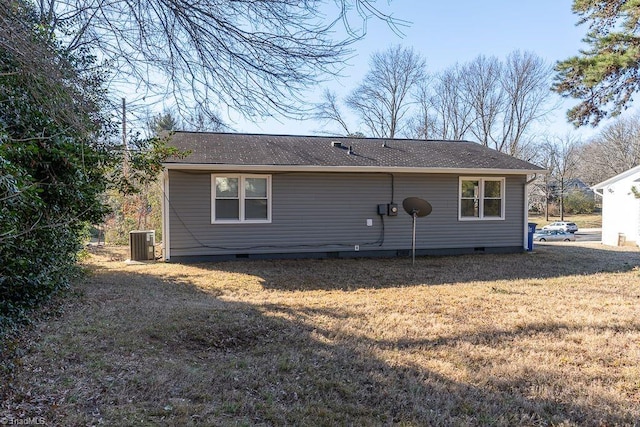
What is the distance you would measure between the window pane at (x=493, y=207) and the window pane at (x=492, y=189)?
0.53 feet

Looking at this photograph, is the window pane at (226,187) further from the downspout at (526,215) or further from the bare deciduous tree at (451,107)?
the bare deciduous tree at (451,107)

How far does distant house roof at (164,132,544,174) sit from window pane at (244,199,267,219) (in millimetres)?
945

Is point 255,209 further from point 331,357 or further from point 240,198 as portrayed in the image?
point 331,357

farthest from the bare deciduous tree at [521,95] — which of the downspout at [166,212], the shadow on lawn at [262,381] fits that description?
the shadow on lawn at [262,381]

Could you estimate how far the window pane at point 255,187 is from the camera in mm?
10494

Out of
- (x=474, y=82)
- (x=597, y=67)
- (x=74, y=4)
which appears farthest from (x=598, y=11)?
(x=474, y=82)

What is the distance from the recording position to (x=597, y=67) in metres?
7.64

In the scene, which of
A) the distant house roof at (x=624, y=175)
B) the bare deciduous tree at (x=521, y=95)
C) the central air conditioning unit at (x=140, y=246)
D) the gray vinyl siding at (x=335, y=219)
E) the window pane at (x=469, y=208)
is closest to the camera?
the gray vinyl siding at (x=335, y=219)

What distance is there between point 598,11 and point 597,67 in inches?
50.9

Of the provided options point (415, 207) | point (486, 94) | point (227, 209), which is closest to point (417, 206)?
point (415, 207)

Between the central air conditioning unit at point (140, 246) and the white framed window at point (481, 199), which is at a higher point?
the white framed window at point (481, 199)

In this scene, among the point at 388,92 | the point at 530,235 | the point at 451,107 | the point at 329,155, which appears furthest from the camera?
the point at 451,107

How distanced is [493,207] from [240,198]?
285 inches

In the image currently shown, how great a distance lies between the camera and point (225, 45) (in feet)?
11.6
